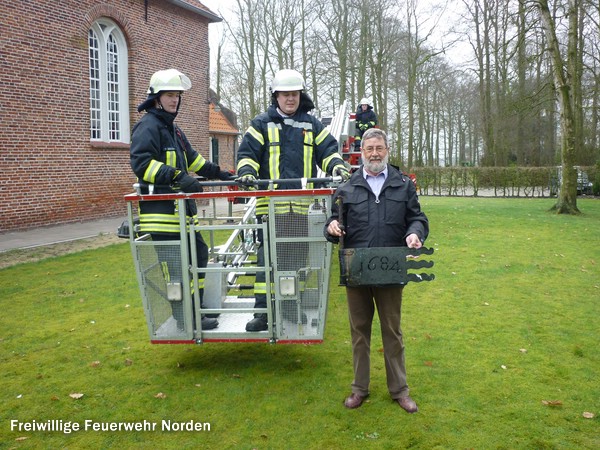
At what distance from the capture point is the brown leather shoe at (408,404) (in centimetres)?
352

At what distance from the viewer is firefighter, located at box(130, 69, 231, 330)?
393 centimetres

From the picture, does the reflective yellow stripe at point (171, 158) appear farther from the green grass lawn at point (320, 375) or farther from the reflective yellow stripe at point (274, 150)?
the green grass lawn at point (320, 375)

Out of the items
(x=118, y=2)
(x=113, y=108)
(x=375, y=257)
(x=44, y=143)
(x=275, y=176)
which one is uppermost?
(x=118, y=2)

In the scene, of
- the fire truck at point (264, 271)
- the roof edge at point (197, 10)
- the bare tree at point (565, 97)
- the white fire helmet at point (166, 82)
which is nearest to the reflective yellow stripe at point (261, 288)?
the fire truck at point (264, 271)

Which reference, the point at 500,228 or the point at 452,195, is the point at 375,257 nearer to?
the point at 500,228

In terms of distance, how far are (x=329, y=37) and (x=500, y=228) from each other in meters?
18.5

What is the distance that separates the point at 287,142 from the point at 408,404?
214 centimetres

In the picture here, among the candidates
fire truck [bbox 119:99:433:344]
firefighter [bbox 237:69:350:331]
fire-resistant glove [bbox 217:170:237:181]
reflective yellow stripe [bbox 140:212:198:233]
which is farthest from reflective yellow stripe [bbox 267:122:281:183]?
reflective yellow stripe [bbox 140:212:198:233]

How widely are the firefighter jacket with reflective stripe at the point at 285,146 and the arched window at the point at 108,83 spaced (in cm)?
1155

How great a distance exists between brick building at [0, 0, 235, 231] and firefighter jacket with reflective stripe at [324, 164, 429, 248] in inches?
425

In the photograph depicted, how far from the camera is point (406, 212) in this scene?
11.4 feet

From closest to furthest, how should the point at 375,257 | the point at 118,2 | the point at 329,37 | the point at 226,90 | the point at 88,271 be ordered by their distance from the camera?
the point at 375,257 < the point at 88,271 < the point at 118,2 < the point at 329,37 < the point at 226,90

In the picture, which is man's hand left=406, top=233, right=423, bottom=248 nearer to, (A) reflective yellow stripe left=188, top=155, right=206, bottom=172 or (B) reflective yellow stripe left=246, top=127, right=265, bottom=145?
(B) reflective yellow stripe left=246, top=127, right=265, bottom=145

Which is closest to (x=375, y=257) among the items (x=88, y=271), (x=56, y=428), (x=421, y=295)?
(x=56, y=428)
